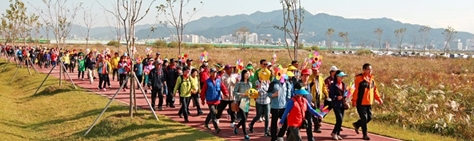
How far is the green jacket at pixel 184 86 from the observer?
11148 mm

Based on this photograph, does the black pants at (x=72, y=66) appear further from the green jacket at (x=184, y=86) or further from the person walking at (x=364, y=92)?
the person walking at (x=364, y=92)

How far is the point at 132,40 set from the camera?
11.8 metres

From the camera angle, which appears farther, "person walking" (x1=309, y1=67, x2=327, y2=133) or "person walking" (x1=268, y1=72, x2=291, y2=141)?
"person walking" (x1=309, y1=67, x2=327, y2=133)

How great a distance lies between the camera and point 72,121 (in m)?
12.7

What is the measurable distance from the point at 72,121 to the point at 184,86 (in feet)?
13.0

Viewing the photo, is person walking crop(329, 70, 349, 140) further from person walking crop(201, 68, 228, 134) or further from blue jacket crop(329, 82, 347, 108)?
person walking crop(201, 68, 228, 134)

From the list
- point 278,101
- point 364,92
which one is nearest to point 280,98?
point 278,101

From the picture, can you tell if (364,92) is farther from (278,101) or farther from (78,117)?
(78,117)

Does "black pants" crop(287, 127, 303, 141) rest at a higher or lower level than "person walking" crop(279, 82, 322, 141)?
lower

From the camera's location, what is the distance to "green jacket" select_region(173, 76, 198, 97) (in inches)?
439

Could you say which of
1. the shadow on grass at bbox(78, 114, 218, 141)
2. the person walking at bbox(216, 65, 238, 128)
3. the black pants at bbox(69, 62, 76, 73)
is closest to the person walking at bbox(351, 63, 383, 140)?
the person walking at bbox(216, 65, 238, 128)

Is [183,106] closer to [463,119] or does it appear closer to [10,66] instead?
[463,119]

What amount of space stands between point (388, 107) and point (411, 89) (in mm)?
2449

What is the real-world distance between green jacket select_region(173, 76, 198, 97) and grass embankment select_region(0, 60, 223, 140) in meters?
0.85
